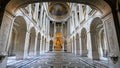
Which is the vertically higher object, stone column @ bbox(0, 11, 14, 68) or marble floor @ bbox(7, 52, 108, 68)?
stone column @ bbox(0, 11, 14, 68)

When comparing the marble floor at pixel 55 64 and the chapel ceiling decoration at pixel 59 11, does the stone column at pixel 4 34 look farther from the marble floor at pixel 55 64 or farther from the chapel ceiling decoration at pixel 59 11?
the chapel ceiling decoration at pixel 59 11

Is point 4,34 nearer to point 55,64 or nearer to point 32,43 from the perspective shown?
point 55,64

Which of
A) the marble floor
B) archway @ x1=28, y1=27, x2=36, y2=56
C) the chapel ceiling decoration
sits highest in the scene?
the chapel ceiling decoration

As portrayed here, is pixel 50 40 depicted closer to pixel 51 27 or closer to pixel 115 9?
pixel 51 27

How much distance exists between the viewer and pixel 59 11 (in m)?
34.2

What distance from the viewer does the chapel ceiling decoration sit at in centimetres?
3344

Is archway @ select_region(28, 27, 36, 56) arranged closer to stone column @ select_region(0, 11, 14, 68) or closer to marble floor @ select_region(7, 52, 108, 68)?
marble floor @ select_region(7, 52, 108, 68)

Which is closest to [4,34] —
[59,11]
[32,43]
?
[32,43]

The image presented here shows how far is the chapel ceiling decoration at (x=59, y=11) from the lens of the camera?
33438 millimetres

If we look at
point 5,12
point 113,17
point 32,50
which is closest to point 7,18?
point 5,12

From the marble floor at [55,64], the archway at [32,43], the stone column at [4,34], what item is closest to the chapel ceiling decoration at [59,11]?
the archway at [32,43]

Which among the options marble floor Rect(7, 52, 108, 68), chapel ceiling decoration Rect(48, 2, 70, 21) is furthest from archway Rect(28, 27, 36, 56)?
chapel ceiling decoration Rect(48, 2, 70, 21)

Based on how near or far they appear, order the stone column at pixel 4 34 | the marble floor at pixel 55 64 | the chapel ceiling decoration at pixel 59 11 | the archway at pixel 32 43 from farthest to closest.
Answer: the chapel ceiling decoration at pixel 59 11
the archway at pixel 32 43
the marble floor at pixel 55 64
the stone column at pixel 4 34

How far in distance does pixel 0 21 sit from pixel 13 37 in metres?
13.0
